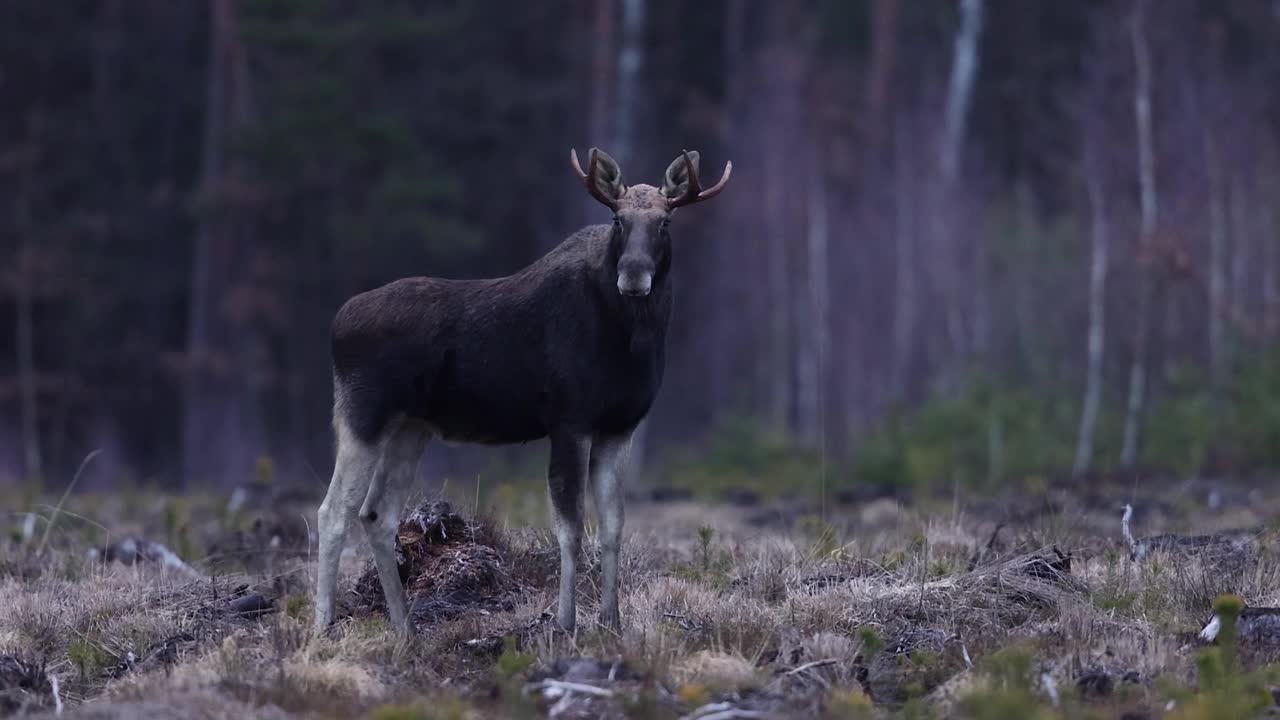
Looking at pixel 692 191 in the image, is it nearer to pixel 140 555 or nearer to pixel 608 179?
pixel 608 179

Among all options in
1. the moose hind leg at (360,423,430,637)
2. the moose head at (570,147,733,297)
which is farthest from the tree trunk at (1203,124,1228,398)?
the moose hind leg at (360,423,430,637)

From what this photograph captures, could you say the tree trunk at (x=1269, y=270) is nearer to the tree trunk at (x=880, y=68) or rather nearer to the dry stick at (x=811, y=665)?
the tree trunk at (x=880, y=68)

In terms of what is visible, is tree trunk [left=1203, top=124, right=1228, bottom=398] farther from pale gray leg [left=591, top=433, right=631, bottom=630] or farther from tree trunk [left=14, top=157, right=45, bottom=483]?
tree trunk [left=14, top=157, right=45, bottom=483]

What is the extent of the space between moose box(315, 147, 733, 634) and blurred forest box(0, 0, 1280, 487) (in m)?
13.2

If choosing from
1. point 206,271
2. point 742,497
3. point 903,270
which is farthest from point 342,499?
point 206,271

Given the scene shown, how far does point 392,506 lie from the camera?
916cm

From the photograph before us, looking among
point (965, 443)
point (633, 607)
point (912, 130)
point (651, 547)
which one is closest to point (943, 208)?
point (912, 130)

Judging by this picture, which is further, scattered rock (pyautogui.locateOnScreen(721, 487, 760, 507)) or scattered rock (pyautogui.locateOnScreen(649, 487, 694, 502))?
scattered rock (pyautogui.locateOnScreen(649, 487, 694, 502))

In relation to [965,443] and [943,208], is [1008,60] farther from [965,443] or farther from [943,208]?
[965,443]

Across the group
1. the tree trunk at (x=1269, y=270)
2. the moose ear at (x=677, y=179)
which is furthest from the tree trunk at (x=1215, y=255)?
the moose ear at (x=677, y=179)

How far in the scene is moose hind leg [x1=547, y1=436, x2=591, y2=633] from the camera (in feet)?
28.0

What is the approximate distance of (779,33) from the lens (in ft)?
117

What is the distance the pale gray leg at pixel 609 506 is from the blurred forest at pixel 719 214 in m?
13.2

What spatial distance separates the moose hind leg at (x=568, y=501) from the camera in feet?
28.0
